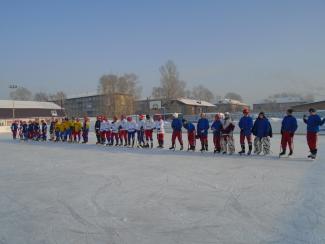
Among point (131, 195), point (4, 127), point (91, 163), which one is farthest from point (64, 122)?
point (4, 127)

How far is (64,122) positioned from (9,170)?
33.6 feet

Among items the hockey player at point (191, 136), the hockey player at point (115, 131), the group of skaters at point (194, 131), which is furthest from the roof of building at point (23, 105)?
the hockey player at point (191, 136)

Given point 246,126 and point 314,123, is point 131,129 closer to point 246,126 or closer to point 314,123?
point 246,126

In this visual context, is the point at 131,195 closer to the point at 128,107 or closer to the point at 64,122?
the point at 64,122

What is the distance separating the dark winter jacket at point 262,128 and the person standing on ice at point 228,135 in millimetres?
890

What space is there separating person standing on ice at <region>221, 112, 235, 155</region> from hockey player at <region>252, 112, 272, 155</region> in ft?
2.68

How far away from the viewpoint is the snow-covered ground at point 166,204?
4.06m

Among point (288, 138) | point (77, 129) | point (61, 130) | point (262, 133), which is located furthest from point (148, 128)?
point (61, 130)

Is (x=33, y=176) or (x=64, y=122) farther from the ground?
(x=64, y=122)

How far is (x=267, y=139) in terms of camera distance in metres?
11.2

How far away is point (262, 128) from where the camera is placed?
36.3ft

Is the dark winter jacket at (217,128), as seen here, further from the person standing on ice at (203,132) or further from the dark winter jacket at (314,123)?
the dark winter jacket at (314,123)

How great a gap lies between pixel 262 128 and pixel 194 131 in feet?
10.1

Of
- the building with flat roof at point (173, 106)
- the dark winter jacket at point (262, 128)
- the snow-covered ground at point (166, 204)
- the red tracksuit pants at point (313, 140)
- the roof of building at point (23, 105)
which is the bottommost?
the snow-covered ground at point (166, 204)
